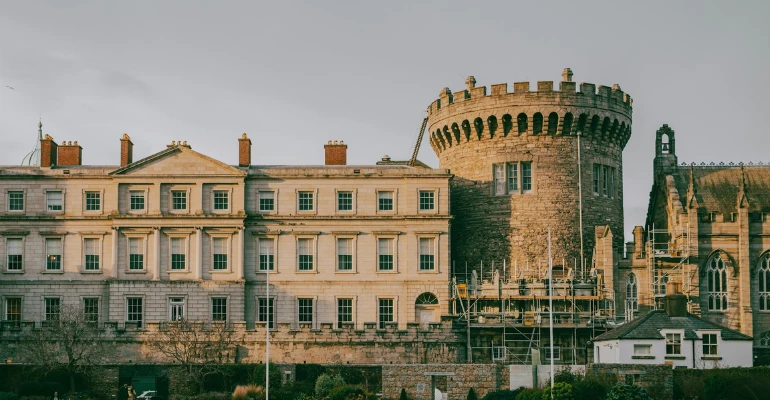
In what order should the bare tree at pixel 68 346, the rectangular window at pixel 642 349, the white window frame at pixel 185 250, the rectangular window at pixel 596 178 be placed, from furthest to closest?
the rectangular window at pixel 596 178 < the white window frame at pixel 185 250 < the bare tree at pixel 68 346 < the rectangular window at pixel 642 349

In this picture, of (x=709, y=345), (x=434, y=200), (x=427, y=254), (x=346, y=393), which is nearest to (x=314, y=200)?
(x=434, y=200)

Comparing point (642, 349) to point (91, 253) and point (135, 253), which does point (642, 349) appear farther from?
point (91, 253)

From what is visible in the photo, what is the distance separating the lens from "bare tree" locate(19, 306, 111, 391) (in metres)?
59.0

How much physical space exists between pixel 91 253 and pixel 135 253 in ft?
8.93

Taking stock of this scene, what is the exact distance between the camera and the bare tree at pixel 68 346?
2322 inches

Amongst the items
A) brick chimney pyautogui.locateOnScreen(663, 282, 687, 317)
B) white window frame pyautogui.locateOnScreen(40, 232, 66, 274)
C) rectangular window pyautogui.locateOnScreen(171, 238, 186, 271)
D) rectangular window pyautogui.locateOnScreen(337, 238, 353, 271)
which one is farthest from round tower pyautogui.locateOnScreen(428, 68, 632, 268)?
white window frame pyautogui.locateOnScreen(40, 232, 66, 274)

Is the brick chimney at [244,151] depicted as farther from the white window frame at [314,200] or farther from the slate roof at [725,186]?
the slate roof at [725,186]

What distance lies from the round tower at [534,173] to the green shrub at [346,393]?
19253 millimetres

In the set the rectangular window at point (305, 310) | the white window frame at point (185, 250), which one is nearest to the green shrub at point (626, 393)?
the rectangular window at point (305, 310)

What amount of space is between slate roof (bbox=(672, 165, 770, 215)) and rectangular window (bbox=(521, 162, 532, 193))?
28.4 feet

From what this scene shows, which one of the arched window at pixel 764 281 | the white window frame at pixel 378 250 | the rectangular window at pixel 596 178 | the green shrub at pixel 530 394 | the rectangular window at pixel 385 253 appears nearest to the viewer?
the green shrub at pixel 530 394

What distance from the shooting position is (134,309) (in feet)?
226

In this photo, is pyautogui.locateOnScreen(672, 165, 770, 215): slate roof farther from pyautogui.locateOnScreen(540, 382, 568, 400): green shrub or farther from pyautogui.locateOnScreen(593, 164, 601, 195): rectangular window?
pyautogui.locateOnScreen(540, 382, 568, 400): green shrub

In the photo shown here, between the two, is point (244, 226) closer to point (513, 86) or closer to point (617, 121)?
point (513, 86)
